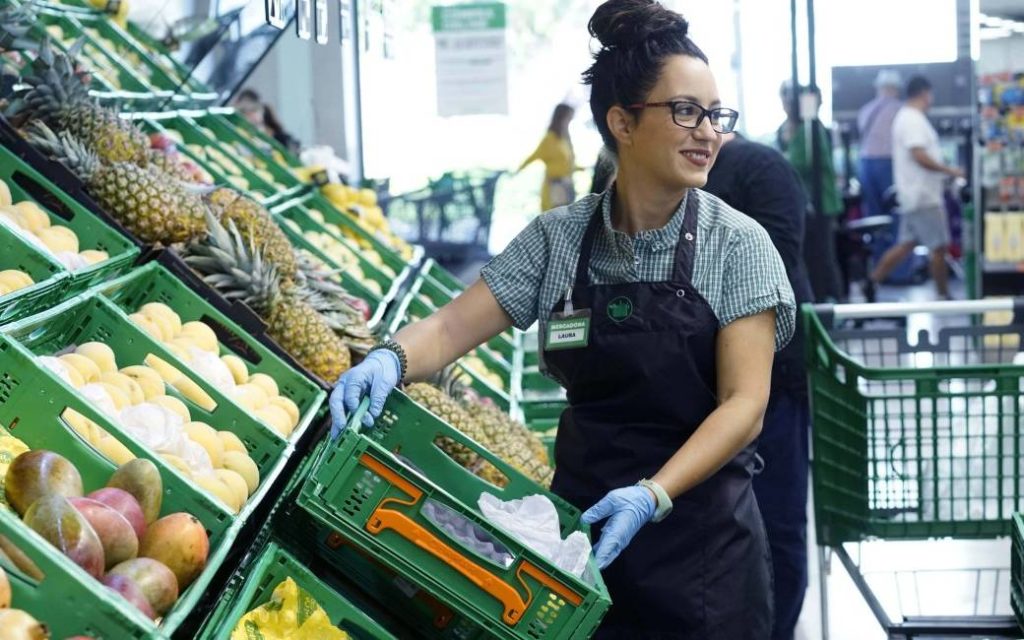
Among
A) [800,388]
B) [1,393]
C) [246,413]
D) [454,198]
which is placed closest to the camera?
[1,393]

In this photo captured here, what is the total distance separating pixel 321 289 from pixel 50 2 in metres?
2.10

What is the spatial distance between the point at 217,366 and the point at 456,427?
0.85 meters

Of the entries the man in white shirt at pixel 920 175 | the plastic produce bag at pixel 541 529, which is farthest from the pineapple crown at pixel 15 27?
the man in white shirt at pixel 920 175

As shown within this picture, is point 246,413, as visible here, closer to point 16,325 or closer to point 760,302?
point 16,325

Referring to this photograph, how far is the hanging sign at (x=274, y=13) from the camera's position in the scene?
4211mm

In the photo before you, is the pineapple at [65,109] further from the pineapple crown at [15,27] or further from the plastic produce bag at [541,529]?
the plastic produce bag at [541,529]

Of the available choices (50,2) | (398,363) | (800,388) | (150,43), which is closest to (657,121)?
(398,363)

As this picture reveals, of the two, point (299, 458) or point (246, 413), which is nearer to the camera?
point (246, 413)

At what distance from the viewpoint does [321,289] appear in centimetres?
482

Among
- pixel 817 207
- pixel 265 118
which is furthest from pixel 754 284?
pixel 265 118

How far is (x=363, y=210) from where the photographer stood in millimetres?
7078

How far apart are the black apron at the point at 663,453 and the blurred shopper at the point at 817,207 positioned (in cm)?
401

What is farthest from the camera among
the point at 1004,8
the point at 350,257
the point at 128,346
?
the point at 1004,8

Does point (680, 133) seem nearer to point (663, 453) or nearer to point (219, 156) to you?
point (663, 453)
